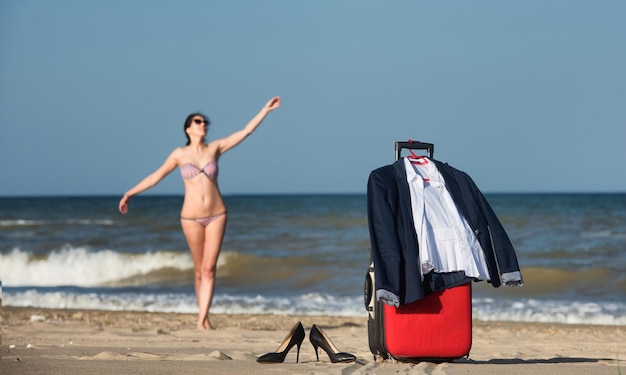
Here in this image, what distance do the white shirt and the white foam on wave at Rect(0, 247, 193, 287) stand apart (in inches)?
448

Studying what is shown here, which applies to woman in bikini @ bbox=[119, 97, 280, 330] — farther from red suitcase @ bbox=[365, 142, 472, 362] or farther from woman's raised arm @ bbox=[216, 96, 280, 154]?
red suitcase @ bbox=[365, 142, 472, 362]

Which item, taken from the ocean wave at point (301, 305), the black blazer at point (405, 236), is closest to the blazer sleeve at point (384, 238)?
the black blazer at point (405, 236)

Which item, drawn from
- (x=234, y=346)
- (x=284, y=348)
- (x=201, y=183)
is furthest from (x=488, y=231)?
(x=201, y=183)

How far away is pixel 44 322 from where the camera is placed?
9984mm

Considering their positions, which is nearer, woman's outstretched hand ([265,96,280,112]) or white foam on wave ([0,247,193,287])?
woman's outstretched hand ([265,96,280,112])

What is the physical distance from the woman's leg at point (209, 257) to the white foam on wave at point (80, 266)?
7606 millimetres

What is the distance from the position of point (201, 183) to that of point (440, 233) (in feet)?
11.7

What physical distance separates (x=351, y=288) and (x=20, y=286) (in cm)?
540

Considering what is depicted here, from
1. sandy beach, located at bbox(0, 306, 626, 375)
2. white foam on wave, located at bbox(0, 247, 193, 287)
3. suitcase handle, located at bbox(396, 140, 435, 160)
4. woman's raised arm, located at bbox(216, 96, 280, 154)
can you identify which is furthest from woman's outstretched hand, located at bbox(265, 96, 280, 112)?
white foam on wave, located at bbox(0, 247, 193, 287)

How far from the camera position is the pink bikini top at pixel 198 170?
8469mm

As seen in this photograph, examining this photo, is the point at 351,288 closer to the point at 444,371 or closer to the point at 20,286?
the point at 20,286

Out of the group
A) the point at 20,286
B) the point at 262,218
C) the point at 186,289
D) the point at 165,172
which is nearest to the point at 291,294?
the point at 186,289

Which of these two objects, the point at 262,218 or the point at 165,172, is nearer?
the point at 165,172

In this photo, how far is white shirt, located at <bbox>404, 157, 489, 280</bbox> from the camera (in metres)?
5.24
